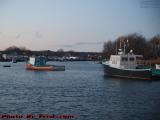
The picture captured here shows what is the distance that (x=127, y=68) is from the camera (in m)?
57.3

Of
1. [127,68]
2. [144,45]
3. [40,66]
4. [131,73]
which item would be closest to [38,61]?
[40,66]

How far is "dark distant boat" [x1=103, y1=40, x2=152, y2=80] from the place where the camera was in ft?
179

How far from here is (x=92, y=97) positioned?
34.7m

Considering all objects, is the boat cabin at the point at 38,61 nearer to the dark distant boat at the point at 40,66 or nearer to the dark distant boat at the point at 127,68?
the dark distant boat at the point at 40,66

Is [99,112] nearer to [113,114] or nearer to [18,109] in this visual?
[113,114]

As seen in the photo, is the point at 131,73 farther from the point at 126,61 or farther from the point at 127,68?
the point at 126,61

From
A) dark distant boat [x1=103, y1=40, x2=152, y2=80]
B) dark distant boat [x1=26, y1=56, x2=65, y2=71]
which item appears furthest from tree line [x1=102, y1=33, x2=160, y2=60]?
dark distant boat [x1=103, y1=40, x2=152, y2=80]

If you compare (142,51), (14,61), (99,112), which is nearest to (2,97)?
(99,112)

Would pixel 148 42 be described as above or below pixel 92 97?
above

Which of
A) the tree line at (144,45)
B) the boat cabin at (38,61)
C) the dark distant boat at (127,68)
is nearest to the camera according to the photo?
the dark distant boat at (127,68)

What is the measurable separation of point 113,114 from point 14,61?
161 m

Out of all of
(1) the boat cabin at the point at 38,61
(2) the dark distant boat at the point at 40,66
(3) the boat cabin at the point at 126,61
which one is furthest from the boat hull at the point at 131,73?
(1) the boat cabin at the point at 38,61

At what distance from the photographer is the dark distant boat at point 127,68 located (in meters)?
54.6

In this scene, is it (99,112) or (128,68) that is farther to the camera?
(128,68)
